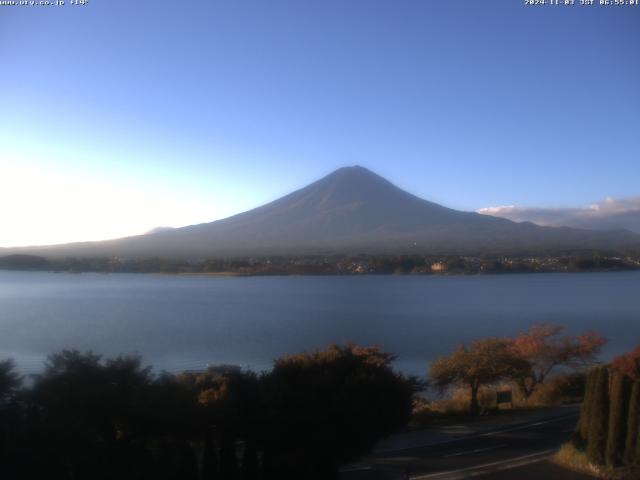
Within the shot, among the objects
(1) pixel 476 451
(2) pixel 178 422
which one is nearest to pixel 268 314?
(1) pixel 476 451

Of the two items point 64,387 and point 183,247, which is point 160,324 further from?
point 183,247

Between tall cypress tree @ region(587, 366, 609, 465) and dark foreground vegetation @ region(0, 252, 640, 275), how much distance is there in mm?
33703

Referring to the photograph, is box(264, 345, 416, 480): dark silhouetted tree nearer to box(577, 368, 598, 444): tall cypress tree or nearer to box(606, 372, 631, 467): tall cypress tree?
box(577, 368, 598, 444): tall cypress tree

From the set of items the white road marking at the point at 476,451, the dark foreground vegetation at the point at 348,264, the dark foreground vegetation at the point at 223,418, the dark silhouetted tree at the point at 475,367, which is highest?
the dark foreground vegetation at the point at 348,264

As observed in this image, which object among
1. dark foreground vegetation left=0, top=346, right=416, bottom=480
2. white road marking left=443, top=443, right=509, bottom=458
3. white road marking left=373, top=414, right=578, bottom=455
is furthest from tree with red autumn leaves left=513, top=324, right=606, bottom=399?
dark foreground vegetation left=0, top=346, right=416, bottom=480

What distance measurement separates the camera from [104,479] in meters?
6.46

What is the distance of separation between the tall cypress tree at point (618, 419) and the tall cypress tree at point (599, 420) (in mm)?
115

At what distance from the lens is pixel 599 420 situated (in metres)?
8.77

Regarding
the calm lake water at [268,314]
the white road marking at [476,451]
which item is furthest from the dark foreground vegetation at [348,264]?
the white road marking at [476,451]

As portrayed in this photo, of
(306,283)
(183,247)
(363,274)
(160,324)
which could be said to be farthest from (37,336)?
(183,247)

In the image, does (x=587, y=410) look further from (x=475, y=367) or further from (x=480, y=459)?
(x=475, y=367)

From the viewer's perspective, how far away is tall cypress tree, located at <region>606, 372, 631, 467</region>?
27.9 feet

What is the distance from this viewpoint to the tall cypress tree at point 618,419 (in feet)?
27.9

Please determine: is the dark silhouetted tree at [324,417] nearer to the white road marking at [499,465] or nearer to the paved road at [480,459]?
the paved road at [480,459]
